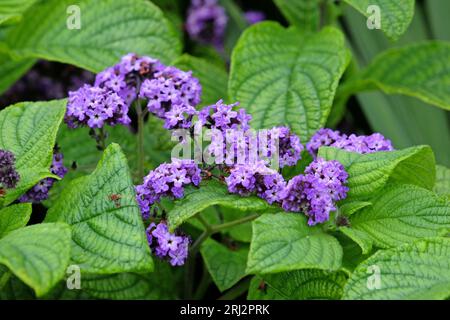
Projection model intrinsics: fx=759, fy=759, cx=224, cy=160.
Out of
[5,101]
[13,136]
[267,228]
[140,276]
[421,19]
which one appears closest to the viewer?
[267,228]

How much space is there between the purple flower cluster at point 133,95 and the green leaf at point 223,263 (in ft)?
1.23

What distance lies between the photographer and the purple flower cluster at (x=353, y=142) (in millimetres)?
1800

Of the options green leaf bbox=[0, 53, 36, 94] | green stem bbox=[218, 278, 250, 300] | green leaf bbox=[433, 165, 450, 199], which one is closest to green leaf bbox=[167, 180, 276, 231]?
green stem bbox=[218, 278, 250, 300]

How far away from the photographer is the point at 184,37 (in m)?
3.07

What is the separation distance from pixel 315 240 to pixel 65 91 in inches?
68.2

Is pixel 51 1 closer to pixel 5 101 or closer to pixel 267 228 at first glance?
pixel 5 101

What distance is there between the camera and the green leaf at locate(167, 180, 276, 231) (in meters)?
1.52

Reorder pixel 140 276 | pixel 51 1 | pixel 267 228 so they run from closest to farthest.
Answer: pixel 267 228 → pixel 140 276 → pixel 51 1

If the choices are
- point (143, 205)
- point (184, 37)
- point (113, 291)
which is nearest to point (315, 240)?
point (143, 205)

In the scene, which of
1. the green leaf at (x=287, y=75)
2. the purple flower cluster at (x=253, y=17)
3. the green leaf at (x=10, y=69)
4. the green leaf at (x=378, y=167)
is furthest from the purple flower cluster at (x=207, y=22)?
the green leaf at (x=378, y=167)

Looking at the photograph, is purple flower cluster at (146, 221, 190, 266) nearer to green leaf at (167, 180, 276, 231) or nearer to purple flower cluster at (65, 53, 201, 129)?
green leaf at (167, 180, 276, 231)

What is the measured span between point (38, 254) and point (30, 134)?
0.45 meters

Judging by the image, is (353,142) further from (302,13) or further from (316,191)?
(302,13)

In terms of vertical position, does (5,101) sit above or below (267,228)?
below
